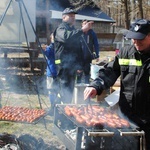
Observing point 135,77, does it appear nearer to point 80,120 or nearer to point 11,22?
point 80,120

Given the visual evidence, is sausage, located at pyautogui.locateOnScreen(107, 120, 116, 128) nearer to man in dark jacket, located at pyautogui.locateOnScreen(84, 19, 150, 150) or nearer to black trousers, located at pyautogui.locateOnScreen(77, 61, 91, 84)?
man in dark jacket, located at pyautogui.locateOnScreen(84, 19, 150, 150)

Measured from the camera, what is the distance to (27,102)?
8.39 m

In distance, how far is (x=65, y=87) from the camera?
6.82 metres

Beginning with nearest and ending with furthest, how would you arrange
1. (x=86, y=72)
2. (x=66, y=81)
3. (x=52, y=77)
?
(x=66, y=81), (x=52, y=77), (x=86, y=72)

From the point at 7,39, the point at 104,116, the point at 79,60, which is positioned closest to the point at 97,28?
the point at 7,39

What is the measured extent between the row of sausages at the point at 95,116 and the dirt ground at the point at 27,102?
2.90 feet

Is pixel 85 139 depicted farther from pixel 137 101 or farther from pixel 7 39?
pixel 7 39

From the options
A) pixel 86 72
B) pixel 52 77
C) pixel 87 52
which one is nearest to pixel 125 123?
pixel 52 77

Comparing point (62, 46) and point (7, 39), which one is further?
point (7, 39)

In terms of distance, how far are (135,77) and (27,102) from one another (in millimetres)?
5251

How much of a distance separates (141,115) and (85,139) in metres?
0.81

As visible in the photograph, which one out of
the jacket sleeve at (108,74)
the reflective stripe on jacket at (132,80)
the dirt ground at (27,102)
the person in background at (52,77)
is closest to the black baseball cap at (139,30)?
the reflective stripe on jacket at (132,80)

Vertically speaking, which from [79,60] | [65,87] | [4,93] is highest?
[79,60]

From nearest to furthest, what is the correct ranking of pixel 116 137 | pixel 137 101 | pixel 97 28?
pixel 137 101
pixel 116 137
pixel 97 28
